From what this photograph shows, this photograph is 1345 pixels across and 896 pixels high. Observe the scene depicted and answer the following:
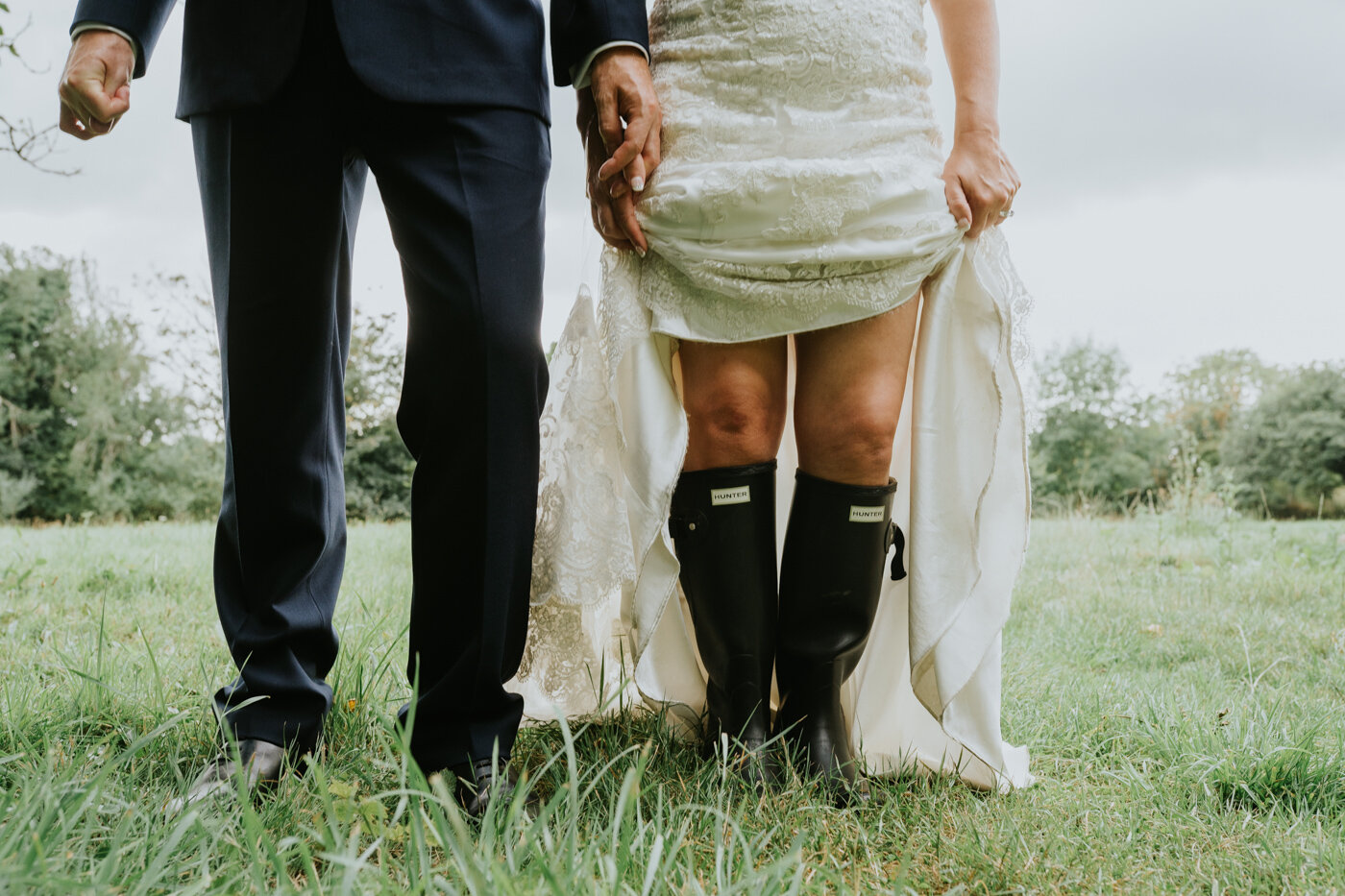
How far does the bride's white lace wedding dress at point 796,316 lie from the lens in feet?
4.58

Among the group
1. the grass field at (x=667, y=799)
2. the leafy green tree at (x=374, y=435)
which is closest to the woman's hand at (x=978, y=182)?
the grass field at (x=667, y=799)

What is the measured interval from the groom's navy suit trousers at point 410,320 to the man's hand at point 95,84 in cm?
4

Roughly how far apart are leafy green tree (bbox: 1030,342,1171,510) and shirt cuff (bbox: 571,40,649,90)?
2540 centimetres

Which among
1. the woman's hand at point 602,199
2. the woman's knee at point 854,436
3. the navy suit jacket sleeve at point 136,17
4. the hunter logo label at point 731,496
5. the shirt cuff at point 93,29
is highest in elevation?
the navy suit jacket sleeve at point 136,17

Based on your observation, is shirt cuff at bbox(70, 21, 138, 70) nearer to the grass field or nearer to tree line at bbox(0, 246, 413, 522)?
the grass field

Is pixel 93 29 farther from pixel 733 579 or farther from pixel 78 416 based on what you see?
pixel 78 416

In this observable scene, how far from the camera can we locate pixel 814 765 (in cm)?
140

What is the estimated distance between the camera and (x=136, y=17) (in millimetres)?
1316

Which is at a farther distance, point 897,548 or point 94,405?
point 94,405

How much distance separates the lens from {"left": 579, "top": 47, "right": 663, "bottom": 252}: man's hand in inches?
53.6

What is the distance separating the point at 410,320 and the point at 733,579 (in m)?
0.65

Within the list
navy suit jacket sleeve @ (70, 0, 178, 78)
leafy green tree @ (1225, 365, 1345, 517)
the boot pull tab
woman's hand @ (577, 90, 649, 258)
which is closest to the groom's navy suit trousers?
navy suit jacket sleeve @ (70, 0, 178, 78)

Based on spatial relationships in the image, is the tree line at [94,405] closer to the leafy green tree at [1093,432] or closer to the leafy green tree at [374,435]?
the leafy green tree at [374,435]

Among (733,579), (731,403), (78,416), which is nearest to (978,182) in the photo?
(731,403)
